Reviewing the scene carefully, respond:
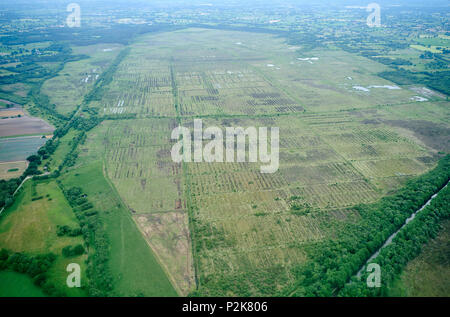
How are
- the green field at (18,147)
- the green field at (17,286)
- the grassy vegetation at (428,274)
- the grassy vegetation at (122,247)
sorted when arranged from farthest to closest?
1. the green field at (18,147)
2. the grassy vegetation at (122,247)
3. the green field at (17,286)
4. the grassy vegetation at (428,274)

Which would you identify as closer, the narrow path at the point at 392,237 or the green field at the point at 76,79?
the narrow path at the point at 392,237

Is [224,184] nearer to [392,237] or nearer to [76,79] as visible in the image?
[392,237]

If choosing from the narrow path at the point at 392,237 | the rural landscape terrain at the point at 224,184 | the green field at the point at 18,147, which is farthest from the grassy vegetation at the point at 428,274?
the green field at the point at 18,147

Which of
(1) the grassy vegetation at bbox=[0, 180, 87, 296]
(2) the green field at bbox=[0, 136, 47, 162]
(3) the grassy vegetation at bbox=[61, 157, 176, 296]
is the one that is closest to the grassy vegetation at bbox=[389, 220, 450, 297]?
(3) the grassy vegetation at bbox=[61, 157, 176, 296]

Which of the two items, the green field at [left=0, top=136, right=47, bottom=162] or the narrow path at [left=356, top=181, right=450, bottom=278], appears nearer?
the narrow path at [left=356, top=181, right=450, bottom=278]

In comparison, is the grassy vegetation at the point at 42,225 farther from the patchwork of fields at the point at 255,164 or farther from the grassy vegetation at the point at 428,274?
the grassy vegetation at the point at 428,274

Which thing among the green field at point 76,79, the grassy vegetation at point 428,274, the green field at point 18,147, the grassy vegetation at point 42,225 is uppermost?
the green field at point 76,79

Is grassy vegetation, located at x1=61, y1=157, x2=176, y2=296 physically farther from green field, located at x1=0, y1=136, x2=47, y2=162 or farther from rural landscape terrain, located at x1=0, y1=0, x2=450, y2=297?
green field, located at x1=0, y1=136, x2=47, y2=162
